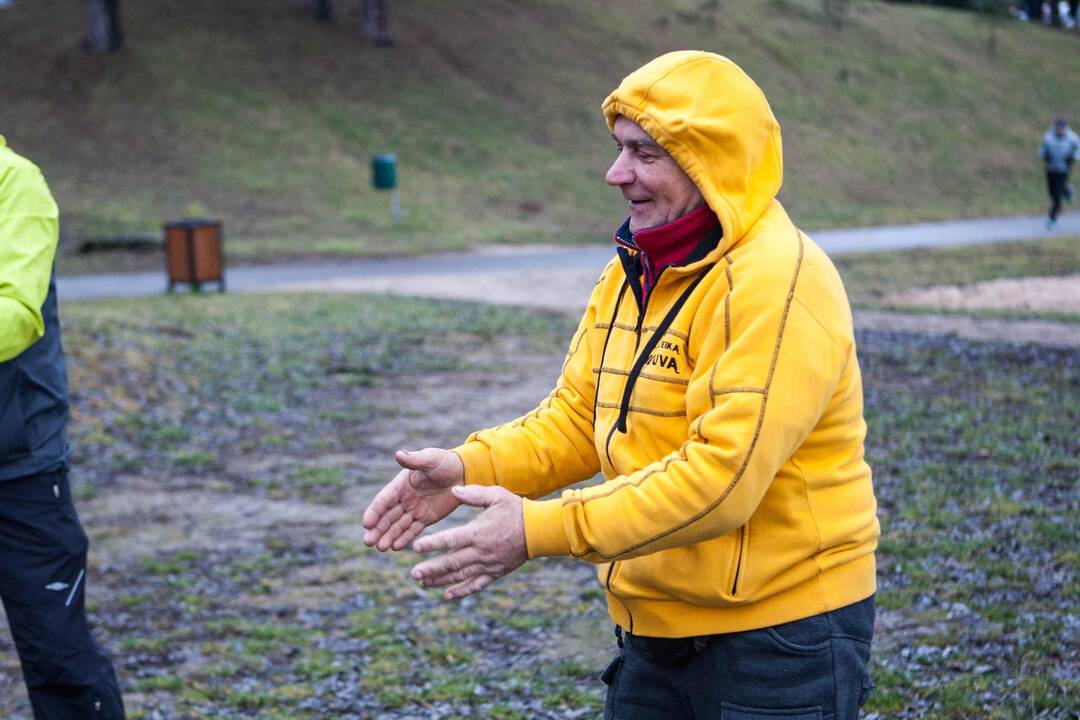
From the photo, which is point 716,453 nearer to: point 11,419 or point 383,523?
point 383,523

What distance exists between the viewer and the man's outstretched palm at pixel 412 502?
2.82m

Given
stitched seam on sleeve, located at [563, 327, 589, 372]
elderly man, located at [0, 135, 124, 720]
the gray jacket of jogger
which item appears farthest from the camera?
the gray jacket of jogger

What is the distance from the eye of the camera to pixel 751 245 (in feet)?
7.99

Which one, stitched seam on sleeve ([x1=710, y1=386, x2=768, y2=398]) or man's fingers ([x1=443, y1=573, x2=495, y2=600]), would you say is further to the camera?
man's fingers ([x1=443, y1=573, x2=495, y2=600])

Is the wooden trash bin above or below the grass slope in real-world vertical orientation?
below

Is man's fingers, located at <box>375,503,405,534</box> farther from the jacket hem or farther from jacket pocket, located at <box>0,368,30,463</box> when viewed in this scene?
jacket pocket, located at <box>0,368,30,463</box>

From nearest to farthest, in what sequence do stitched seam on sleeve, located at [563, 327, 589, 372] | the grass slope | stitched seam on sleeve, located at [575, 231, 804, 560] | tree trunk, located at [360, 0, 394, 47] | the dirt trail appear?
1. stitched seam on sleeve, located at [575, 231, 804, 560]
2. stitched seam on sleeve, located at [563, 327, 589, 372]
3. the grass slope
4. the dirt trail
5. tree trunk, located at [360, 0, 394, 47]

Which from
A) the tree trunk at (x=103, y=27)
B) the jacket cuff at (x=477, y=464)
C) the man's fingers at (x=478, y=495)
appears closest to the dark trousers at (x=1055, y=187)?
the tree trunk at (x=103, y=27)

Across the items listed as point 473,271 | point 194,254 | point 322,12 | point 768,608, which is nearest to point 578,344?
point 768,608

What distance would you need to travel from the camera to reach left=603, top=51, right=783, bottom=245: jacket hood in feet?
8.02

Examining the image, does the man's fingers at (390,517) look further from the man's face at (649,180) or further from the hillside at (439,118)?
the hillside at (439,118)

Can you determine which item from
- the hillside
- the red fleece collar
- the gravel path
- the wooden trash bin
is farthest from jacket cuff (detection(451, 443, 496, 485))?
the hillside

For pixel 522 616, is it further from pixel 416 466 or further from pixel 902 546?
pixel 416 466

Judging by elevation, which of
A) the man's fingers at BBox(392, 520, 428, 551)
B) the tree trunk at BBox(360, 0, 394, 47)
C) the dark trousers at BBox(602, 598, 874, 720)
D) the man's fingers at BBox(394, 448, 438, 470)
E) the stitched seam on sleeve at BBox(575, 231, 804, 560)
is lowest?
the tree trunk at BBox(360, 0, 394, 47)
